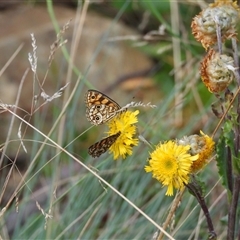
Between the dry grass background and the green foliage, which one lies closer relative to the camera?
the green foliage

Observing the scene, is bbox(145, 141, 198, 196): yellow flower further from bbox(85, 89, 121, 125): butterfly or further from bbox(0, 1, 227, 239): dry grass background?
bbox(0, 1, 227, 239): dry grass background

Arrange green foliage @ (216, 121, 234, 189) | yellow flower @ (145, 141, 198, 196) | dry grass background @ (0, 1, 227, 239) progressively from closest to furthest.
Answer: yellow flower @ (145, 141, 198, 196)
green foliage @ (216, 121, 234, 189)
dry grass background @ (0, 1, 227, 239)

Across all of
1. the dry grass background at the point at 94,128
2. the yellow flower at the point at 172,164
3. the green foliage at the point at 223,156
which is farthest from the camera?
the dry grass background at the point at 94,128

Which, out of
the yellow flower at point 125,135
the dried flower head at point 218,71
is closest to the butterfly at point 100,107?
the yellow flower at point 125,135

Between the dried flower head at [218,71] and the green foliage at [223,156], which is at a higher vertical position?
the dried flower head at [218,71]

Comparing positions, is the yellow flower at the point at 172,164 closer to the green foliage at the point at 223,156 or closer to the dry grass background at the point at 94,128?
the green foliage at the point at 223,156

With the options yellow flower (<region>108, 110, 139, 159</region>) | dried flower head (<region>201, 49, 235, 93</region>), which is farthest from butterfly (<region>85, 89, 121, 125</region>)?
dried flower head (<region>201, 49, 235, 93</region>)

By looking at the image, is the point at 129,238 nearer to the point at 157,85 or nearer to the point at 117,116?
the point at 117,116
